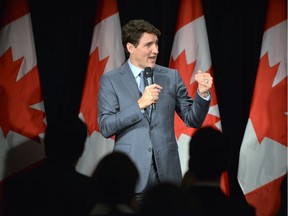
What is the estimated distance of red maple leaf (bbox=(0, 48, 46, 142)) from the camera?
14.0 ft

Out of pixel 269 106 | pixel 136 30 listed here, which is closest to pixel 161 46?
pixel 269 106

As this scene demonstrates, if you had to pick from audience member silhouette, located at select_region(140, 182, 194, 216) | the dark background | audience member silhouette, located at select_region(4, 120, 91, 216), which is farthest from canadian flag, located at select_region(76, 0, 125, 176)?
audience member silhouette, located at select_region(140, 182, 194, 216)

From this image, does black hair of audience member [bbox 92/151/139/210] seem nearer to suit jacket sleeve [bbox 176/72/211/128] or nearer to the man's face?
suit jacket sleeve [bbox 176/72/211/128]

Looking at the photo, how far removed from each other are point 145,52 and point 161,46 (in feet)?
5.46

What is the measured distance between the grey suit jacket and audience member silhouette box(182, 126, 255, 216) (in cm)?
81

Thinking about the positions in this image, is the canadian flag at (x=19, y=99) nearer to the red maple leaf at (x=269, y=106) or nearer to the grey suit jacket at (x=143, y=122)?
the grey suit jacket at (x=143, y=122)

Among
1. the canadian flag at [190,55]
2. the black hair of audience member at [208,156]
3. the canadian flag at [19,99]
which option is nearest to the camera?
the black hair of audience member at [208,156]

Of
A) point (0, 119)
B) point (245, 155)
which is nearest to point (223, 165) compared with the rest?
point (245, 155)

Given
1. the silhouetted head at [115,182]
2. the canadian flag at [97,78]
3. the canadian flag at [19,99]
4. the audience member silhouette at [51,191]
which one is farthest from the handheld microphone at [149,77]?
the canadian flag at [19,99]

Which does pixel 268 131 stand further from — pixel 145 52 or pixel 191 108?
pixel 145 52

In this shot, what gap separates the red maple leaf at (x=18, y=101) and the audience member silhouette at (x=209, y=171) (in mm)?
2443

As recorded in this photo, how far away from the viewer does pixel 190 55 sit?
447cm

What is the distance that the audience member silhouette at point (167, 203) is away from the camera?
1.51 meters

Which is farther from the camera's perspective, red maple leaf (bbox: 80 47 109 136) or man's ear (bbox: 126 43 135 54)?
red maple leaf (bbox: 80 47 109 136)
